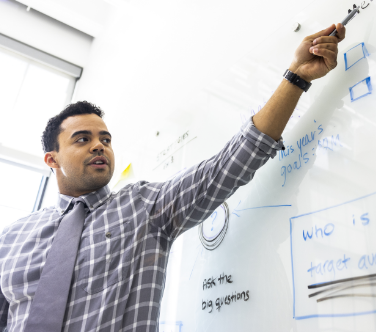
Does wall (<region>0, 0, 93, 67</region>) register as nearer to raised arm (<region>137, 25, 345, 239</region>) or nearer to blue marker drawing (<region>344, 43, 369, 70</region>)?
raised arm (<region>137, 25, 345, 239</region>)

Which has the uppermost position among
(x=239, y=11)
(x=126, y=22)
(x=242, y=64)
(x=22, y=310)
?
(x=126, y=22)

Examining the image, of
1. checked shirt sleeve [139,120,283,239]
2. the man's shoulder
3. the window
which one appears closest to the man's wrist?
checked shirt sleeve [139,120,283,239]

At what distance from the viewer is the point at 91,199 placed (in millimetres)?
825

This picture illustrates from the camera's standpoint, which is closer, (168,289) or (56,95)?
(168,289)

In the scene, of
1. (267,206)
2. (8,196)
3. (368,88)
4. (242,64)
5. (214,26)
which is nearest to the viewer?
(368,88)

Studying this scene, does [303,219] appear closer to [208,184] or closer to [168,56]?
[208,184]

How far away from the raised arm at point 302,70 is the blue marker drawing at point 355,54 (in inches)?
1.0

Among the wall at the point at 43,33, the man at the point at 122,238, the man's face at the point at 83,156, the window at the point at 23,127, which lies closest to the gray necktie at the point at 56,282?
the man at the point at 122,238

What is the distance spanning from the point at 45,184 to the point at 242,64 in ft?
7.23

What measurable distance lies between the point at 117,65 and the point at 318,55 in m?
1.58

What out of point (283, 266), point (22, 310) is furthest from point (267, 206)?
point (22, 310)

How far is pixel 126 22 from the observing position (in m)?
1.98

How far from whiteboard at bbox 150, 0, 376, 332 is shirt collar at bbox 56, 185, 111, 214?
0.81 feet

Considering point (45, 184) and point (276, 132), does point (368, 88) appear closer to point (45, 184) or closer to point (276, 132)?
point (276, 132)
